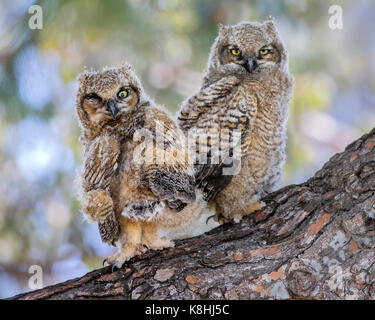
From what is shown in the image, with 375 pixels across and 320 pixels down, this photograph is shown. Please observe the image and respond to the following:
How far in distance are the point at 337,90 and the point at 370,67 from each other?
61 cm

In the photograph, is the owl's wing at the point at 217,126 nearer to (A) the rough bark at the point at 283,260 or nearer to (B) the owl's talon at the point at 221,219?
(B) the owl's talon at the point at 221,219

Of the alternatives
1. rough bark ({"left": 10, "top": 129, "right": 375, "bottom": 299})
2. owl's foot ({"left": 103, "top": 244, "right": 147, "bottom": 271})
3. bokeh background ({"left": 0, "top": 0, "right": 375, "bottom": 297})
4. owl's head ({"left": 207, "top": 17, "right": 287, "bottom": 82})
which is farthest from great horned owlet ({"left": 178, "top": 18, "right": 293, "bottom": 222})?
bokeh background ({"left": 0, "top": 0, "right": 375, "bottom": 297})

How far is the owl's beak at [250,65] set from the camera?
2854 millimetres

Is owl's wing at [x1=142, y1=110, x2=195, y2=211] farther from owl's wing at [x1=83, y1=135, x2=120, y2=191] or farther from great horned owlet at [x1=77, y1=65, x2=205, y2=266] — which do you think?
owl's wing at [x1=83, y1=135, x2=120, y2=191]

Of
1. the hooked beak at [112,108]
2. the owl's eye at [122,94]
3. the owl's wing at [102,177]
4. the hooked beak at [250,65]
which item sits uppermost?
the hooked beak at [250,65]

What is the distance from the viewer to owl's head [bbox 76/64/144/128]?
7.53 ft

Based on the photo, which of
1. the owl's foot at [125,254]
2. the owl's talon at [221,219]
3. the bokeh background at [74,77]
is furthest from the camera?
the bokeh background at [74,77]

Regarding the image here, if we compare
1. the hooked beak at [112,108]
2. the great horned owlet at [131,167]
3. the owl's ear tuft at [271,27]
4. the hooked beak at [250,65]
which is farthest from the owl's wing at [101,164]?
the owl's ear tuft at [271,27]

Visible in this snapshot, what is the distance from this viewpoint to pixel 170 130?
226 cm

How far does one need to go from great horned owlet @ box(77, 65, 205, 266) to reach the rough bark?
4.9 inches

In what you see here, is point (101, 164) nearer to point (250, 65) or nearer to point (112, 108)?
point (112, 108)
